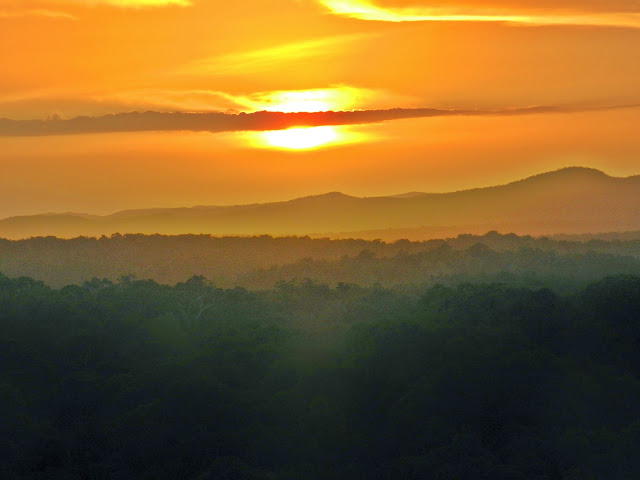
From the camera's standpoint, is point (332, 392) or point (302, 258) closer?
point (332, 392)

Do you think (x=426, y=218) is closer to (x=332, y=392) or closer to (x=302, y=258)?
(x=302, y=258)

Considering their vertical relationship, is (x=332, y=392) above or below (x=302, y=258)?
below

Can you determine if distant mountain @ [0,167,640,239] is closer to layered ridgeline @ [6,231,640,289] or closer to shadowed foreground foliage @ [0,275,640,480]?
layered ridgeline @ [6,231,640,289]

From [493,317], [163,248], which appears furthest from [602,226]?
[493,317]

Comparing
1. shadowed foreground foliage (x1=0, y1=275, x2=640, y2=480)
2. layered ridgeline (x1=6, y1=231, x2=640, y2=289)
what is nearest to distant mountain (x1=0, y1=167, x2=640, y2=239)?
layered ridgeline (x1=6, y1=231, x2=640, y2=289)

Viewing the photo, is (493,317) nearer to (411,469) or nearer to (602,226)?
(411,469)

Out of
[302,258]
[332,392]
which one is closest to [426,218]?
[302,258]

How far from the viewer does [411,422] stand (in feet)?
133

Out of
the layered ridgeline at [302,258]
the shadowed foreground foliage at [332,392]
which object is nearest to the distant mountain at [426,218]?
the layered ridgeline at [302,258]

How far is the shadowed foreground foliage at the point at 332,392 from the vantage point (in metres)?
36.7

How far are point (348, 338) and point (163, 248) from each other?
10151 centimetres

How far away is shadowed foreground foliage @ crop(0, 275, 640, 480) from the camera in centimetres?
3672

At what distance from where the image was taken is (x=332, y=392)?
144 ft

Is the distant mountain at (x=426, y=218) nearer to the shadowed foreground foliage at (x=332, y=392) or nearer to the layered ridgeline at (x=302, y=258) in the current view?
the layered ridgeline at (x=302, y=258)
